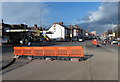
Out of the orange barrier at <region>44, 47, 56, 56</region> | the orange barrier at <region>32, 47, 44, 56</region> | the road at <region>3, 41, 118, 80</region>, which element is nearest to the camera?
the road at <region>3, 41, 118, 80</region>

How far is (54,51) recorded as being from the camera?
1183 centimetres

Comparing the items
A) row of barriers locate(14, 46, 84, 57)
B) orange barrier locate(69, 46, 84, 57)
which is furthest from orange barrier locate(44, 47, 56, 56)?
orange barrier locate(69, 46, 84, 57)

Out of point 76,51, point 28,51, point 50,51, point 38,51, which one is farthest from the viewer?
point 28,51

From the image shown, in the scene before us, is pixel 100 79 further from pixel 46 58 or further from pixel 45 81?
pixel 46 58

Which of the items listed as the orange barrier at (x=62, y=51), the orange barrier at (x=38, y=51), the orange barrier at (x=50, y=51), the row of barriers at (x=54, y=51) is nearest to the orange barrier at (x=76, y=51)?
the row of barriers at (x=54, y=51)

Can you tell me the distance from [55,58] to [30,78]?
537 centimetres

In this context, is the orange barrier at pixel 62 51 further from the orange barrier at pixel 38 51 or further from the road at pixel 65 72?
the road at pixel 65 72

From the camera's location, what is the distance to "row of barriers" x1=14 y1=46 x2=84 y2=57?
11116mm

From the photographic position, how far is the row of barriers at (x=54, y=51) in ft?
36.5

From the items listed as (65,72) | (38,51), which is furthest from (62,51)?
(65,72)

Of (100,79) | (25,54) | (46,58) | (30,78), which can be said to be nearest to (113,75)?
(100,79)

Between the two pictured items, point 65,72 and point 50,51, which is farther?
point 50,51

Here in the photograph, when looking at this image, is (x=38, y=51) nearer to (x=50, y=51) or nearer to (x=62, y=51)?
(x=50, y=51)

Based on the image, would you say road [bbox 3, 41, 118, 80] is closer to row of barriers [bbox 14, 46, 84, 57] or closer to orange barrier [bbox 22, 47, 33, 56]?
row of barriers [bbox 14, 46, 84, 57]
